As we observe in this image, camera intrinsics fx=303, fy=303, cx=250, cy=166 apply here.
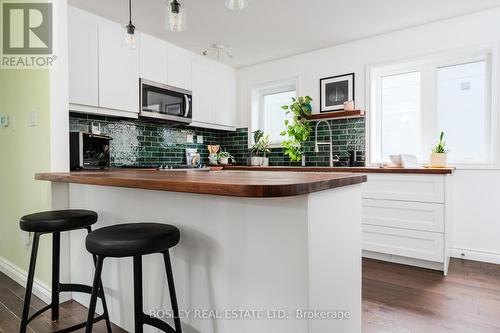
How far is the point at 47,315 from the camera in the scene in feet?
6.35

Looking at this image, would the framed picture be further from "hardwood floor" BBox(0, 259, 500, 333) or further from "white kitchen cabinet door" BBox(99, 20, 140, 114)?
"white kitchen cabinet door" BBox(99, 20, 140, 114)

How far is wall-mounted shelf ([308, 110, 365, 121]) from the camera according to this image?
11.1 ft

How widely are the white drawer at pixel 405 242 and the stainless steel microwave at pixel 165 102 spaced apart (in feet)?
7.77

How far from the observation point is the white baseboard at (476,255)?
2.80 meters

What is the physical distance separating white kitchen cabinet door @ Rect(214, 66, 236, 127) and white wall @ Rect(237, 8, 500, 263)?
1491mm

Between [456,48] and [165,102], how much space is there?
3.03m

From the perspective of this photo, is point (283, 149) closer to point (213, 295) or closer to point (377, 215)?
point (377, 215)

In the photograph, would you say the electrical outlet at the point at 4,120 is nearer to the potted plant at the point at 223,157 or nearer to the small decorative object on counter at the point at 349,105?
the potted plant at the point at 223,157

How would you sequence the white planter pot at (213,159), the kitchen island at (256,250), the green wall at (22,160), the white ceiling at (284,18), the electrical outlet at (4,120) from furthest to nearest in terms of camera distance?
the white planter pot at (213,159)
the white ceiling at (284,18)
the electrical outlet at (4,120)
the green wall at (22,160)
the kitchen island at (256,250)

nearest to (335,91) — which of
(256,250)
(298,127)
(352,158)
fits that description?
(298,127)

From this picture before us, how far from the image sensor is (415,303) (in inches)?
79.8

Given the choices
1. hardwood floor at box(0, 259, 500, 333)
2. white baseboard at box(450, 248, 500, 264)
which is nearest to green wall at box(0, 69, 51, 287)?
hardwood floor at box(0, 259, 500, 333)

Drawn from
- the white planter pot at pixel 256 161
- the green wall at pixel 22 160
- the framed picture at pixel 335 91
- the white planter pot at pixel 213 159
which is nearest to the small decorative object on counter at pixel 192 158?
the white planter pot at pixel 213 159

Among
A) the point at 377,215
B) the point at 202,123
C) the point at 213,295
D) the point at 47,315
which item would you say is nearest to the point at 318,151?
the point at 377,215
